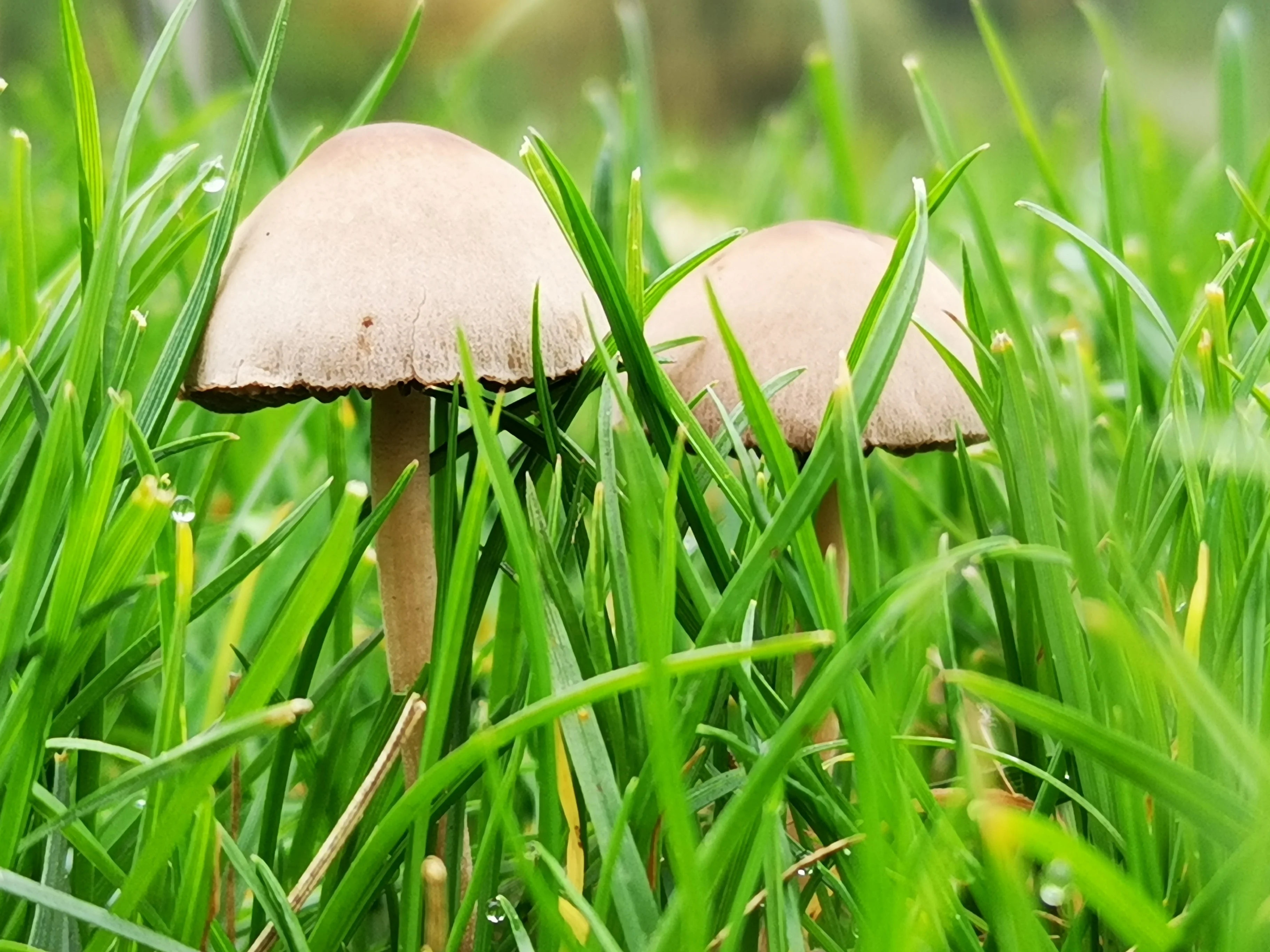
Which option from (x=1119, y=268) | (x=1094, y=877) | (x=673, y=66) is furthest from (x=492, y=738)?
(x=673, y=66)

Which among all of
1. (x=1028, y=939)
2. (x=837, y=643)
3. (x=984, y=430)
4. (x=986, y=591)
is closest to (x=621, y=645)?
(x=837, y=643)

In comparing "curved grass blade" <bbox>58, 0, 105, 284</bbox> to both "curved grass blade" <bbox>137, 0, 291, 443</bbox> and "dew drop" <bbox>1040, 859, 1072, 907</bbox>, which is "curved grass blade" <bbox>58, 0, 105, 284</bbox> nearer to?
"curved grass blade" <bbox>137, 0, 291, 443</bbox>

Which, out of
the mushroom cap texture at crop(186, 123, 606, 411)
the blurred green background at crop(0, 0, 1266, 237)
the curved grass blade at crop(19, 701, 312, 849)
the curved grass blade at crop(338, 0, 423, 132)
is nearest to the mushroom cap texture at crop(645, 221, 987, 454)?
the mushroom cap texture at crop(186, 123, 606, 411)

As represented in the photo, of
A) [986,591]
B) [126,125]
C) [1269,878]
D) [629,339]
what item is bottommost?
[986,591]

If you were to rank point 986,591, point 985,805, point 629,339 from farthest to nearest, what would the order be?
1. point 986,591
2. point 629,339
3. point 985,805

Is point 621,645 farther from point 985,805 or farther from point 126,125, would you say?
point 126,125

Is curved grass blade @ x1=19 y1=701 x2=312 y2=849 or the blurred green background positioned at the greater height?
the blurred green background

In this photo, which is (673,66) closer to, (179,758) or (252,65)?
(252,65)

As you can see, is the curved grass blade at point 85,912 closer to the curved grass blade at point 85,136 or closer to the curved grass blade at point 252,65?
the curved grass blade at point 85,136
